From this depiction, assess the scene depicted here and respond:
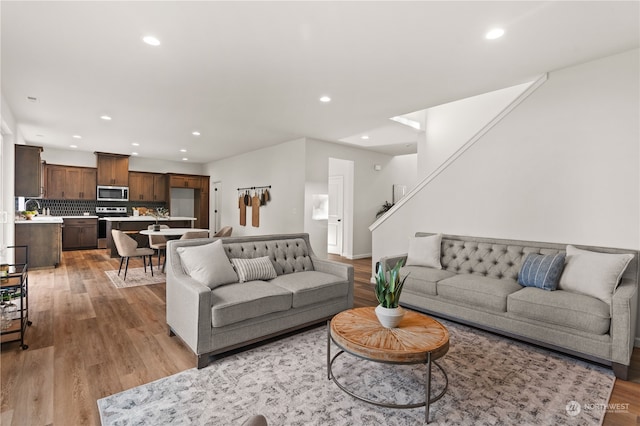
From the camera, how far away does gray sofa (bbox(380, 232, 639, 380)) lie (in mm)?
2369

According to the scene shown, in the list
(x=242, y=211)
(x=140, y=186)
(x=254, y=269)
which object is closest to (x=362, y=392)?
(x=254, y=269)

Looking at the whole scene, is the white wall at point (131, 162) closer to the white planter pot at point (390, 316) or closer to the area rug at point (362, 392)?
the area rug at point (362, 392)

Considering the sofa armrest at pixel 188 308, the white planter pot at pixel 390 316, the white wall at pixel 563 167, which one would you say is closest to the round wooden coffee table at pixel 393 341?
the white planter pot at pixel 390 316

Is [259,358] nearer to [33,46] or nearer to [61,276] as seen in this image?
[33,46]

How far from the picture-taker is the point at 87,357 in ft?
8.38

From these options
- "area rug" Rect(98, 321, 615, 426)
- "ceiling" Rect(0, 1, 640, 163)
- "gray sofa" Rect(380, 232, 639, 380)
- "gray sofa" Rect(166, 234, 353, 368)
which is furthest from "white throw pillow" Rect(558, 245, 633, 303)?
"gray sofa" Rect(166, 234, 353, 368)

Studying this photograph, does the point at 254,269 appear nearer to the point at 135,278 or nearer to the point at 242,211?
the point at 135,278

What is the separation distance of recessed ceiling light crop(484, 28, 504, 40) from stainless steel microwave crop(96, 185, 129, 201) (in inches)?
375

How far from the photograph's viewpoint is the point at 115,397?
6.64 feet

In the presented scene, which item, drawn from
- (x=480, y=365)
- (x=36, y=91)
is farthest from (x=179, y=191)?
(x=480, y=365)

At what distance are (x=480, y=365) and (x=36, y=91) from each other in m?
5.84

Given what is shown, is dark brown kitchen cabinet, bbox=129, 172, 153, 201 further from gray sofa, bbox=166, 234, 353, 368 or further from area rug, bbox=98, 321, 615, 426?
area rug, bbox=98, 321, 615, 426

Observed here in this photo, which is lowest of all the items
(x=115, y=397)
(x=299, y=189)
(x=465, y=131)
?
(x=115, y=397)

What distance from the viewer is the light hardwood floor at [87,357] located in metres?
1.92
